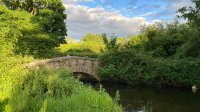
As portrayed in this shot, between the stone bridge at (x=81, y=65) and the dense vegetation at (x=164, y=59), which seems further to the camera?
the stone bridge at (x=81, y=65)

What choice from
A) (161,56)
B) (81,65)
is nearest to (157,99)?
(81,65)

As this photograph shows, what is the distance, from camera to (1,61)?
16.1 m

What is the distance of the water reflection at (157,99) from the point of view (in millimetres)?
22500

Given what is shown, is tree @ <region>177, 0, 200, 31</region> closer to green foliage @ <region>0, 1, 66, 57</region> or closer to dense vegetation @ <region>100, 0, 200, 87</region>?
dense vegetation @ <region>100, 0, 200, 87</region>

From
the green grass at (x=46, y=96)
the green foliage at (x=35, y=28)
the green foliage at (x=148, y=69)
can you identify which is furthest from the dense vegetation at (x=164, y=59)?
the green grass at (x=46, y=96)

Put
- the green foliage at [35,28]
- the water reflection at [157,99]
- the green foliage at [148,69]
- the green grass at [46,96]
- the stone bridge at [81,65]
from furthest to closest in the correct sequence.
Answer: the green foliage at [35,28] < the stone bridge at [81,65] < the green foliage at [148,69] < the water reflection at [157,99] < the green grass at [46,96]

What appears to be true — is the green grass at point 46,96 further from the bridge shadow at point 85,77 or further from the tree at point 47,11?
the tree at point 47,11

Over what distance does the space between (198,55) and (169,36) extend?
5679 mm

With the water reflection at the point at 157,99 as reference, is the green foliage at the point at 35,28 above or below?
above

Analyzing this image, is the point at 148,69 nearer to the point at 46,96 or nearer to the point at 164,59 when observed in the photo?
the point at 164,59

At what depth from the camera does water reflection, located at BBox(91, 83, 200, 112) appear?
22500 millimetres

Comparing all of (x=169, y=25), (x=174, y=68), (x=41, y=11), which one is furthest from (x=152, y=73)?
(x=41, y=11)

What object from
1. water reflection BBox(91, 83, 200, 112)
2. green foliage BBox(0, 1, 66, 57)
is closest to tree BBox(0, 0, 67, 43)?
green foliage BBox(0, 1, 66, 57)

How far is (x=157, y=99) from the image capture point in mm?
26219
